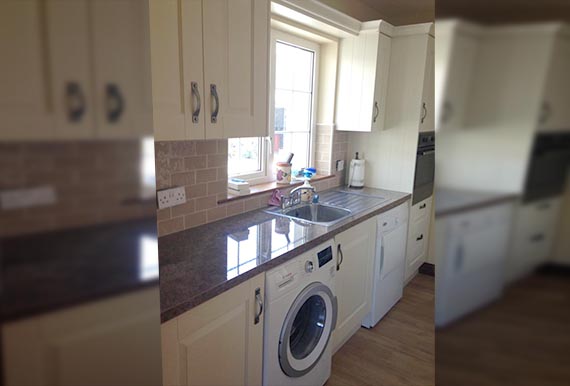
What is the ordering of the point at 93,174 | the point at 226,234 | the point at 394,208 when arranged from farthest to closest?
the point at 394,208 → the point at 226,234 → the point at 93,174

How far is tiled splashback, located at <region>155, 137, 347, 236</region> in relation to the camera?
67.2 inches

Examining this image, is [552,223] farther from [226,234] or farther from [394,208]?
[394,208]

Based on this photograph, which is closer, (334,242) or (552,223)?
(552,223)

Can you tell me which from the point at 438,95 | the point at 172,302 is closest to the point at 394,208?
the point at 172,302

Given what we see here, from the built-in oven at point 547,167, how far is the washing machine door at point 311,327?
5.26 ft

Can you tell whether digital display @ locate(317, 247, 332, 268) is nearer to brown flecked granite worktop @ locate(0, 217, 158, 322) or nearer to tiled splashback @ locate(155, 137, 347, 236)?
tiled splashback @ locate(155, 137, 347, 236)

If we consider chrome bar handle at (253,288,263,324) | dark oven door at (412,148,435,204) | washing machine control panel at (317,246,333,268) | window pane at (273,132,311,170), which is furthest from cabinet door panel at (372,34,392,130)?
chrome bar handle at (253,288,263,324)

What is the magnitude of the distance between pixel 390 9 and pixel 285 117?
149 centimetres

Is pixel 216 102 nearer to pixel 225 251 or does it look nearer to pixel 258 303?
pixel 225 251

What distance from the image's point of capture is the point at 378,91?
9.48 feet

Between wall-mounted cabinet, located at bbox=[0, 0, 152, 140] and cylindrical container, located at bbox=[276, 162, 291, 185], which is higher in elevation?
wall-mounted cabinet, located at bbox=[0, 0, 152, 140]

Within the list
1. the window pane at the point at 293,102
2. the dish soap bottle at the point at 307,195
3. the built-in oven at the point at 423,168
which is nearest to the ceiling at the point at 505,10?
the dish soap bottle at the point at 307,195

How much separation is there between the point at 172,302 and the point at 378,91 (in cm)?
236

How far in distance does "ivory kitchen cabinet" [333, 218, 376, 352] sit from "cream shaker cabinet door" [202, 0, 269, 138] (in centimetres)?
83
